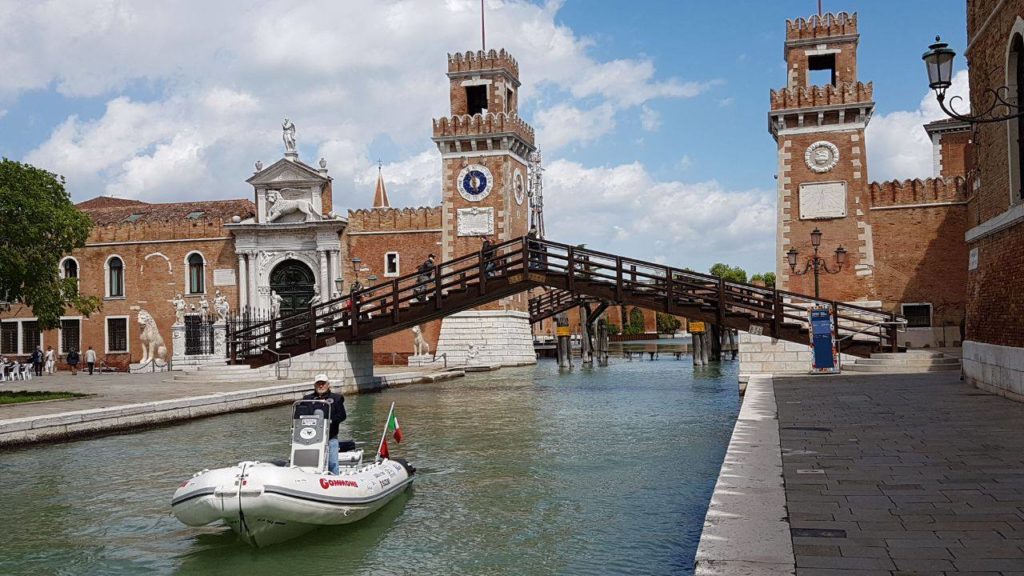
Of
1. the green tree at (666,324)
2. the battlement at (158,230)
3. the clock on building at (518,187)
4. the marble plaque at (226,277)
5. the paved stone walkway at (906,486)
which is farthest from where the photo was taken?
the green tree at (666,324)

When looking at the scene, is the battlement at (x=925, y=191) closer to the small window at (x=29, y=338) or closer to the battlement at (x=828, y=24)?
the battlement at (x=828, y=24)

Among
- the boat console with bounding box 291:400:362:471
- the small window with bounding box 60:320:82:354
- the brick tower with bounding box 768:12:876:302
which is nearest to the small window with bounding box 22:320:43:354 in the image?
the small window with bounding box 60:320:82:354

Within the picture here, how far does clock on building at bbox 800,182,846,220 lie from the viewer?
3438 cm

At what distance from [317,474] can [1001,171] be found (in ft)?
38.5

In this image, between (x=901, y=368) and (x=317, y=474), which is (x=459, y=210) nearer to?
(x=901, y=368)

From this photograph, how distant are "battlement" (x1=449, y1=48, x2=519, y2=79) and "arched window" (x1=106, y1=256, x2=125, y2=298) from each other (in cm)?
1646

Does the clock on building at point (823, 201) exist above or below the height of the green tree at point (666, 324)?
above

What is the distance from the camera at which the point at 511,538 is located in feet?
30.5

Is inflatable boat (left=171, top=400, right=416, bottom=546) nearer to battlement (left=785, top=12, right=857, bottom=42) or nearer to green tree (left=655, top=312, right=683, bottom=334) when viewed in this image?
battlement (left=785, top=12, right=857, bottom=42)

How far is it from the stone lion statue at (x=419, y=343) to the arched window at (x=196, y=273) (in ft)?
32.6

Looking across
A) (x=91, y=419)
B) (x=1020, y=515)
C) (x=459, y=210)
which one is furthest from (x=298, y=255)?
(x=1020, y=515)

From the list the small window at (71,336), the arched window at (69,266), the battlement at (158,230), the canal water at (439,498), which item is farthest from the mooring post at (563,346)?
the arched window at (69,266)

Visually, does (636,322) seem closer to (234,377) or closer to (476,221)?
(476,221)

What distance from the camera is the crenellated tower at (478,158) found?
131 ft
